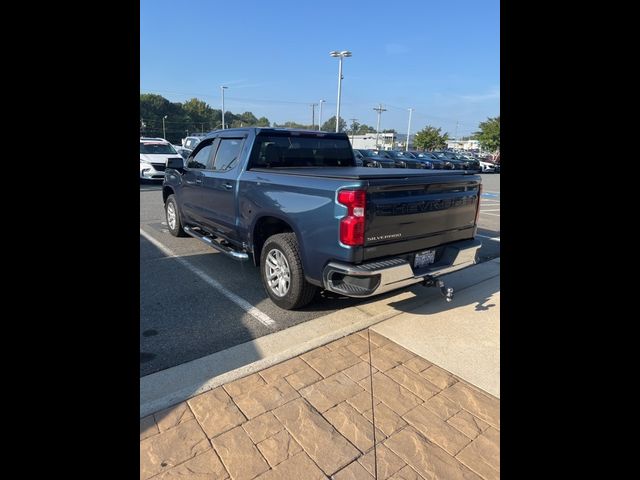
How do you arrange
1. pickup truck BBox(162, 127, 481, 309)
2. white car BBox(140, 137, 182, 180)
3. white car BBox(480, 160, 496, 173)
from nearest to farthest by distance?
pickup truck BBox(162, 127, 481, 309) → white car BBox(140, 137, 182, 180) → white car BBox(480, 160, 496, 173)

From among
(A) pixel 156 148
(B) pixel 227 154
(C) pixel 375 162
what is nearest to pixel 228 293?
(B) pixel 227 154

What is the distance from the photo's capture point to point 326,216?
3.63 metres

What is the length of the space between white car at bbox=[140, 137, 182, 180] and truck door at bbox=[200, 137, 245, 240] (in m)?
10.7

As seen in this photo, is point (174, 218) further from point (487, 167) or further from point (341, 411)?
point (487, 167)

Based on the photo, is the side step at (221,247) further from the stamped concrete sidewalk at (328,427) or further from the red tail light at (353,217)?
the stamped concrete sidewalk at (328,427)

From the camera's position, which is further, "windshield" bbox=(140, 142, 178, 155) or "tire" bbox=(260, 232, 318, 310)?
"windshield" bbox=(140, 142, 178, 155)

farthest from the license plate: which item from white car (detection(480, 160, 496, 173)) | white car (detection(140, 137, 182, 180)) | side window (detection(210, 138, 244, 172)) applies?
white car (detection(480, 160, 496, 173))

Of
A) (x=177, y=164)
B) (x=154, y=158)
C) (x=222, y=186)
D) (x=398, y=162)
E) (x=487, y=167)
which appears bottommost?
(x=222, y=186)

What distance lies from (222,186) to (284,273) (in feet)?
5.36

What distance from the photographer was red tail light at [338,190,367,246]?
135 inches

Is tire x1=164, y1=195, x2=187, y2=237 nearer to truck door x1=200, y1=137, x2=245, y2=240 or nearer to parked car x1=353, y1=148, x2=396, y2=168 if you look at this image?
truck door x1=200, y1=137, x2=245, y2=240
